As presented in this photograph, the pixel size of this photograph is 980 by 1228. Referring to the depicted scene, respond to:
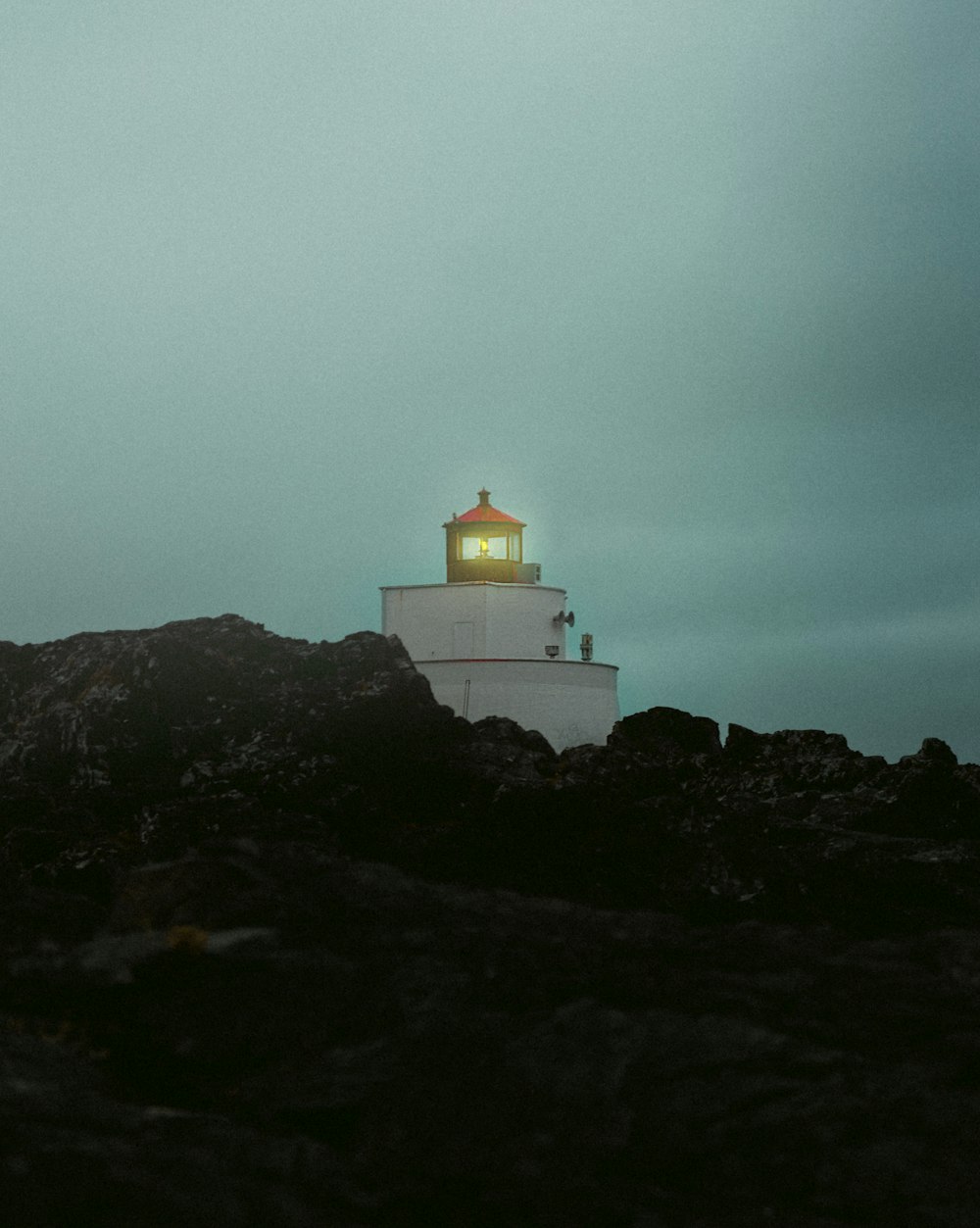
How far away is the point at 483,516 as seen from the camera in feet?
174

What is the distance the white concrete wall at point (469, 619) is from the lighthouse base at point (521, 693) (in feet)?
3.94

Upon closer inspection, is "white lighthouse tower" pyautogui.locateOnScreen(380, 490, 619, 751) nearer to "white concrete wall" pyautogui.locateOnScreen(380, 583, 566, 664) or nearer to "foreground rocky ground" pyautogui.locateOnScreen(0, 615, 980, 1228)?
"white concrete wall" pyautogui.locateOnScreen(380, 583, 566, 664)

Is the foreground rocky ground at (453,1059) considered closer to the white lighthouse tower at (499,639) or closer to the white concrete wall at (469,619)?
the white lighthouse tower at (499,639)

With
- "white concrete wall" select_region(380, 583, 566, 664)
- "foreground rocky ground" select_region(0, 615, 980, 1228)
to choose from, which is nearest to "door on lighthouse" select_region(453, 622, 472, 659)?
"white concrete wall" select_region(380, 583, 566, 664)

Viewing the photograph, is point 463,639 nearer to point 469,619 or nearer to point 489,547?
point 469,619

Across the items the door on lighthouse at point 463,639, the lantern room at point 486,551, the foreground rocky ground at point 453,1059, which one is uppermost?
the lantern room at point 486,551

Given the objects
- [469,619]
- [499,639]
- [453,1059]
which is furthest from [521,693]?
[453,1059]

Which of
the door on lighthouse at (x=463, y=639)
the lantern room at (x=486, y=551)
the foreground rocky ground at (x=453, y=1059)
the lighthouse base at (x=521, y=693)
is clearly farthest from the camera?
the lantern room at (x=486, y=551)

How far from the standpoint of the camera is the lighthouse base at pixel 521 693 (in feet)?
157

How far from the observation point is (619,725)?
28.5 meters

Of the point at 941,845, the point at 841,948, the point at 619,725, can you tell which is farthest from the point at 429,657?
the point at 841,948

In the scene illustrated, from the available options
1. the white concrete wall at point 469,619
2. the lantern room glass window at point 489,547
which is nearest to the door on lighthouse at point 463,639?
the white concrete wall at point 469,619

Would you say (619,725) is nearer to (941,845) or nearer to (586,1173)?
(941,845)

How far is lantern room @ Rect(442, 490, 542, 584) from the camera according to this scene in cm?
5191
